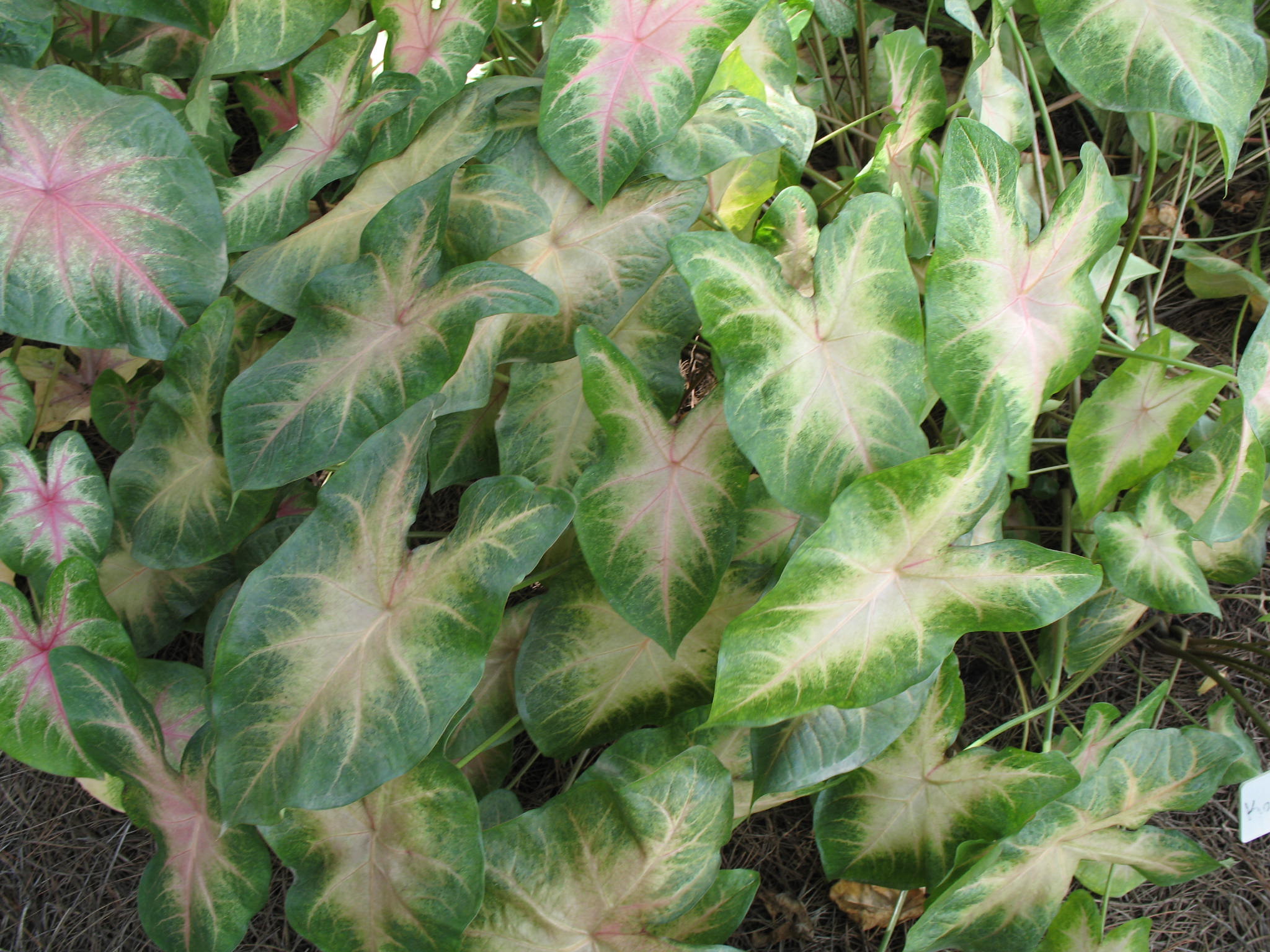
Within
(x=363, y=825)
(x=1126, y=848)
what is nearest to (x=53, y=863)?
(x=363, y=825)

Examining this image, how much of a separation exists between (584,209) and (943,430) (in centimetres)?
51

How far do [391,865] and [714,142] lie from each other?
817 mm

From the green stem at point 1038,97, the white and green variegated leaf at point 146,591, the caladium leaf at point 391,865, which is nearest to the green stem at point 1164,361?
the green stem at point 1038,97

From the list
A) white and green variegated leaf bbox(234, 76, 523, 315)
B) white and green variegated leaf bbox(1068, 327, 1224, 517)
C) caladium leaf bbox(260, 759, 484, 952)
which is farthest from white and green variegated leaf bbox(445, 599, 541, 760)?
white and green variegated leaf bbox(1068, 327, 1224, 517)

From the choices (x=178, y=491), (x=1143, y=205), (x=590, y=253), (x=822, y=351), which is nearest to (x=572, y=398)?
(x=590, y=253)

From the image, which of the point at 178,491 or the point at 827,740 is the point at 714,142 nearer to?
the point at 827,740

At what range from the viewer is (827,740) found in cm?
81

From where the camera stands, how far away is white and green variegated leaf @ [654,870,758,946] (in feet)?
2.81

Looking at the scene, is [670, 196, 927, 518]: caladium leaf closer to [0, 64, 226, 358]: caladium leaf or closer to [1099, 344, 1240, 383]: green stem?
[1099, 344, 1240, 383]: green stem

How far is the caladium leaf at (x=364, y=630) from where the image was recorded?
0.72m

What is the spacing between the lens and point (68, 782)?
125 cm

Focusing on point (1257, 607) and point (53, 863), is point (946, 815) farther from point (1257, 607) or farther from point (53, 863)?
point (53, 863)

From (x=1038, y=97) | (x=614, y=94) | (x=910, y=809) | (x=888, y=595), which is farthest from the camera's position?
(x=1038, y=97)

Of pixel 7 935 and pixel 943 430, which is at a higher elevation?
pixel 943 430
